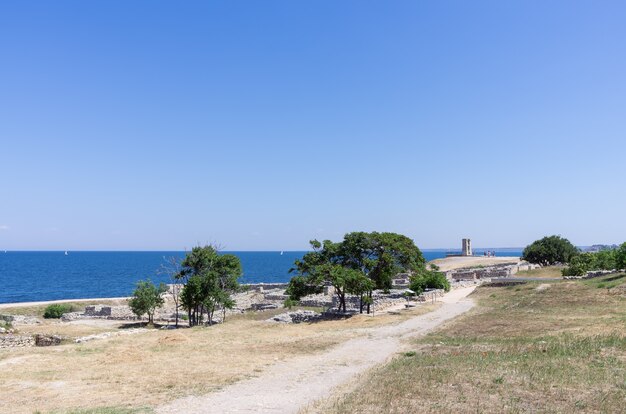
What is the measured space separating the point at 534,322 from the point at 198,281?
82.7 feet

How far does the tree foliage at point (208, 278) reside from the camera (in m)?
41.1

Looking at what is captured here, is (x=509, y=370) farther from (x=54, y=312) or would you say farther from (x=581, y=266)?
(x=54, y=312)

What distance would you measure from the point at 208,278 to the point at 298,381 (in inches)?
951

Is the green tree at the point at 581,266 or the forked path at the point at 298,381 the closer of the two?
the forked path at the point at 298,381

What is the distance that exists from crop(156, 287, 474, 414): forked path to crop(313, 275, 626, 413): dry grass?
3.66ft

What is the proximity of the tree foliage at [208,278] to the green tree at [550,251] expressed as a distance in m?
65.3

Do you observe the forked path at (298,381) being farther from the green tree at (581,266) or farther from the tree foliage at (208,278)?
the green tree at (581,266)

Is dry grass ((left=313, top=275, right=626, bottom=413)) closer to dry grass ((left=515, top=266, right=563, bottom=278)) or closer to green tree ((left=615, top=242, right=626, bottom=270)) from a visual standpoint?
green tree ((left=615, top=242, right=626, bottom=270))

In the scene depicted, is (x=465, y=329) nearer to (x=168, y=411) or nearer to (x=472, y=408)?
(x=472, y=408)

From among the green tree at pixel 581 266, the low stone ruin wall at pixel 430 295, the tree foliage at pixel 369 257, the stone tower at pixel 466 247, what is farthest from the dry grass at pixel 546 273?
the stone tower at pixel 466 247

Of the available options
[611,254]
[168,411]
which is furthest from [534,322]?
[611,254]

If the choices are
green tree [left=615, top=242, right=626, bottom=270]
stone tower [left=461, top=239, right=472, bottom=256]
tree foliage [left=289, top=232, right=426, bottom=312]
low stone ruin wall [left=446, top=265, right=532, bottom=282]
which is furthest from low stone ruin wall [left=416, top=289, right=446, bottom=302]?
stone tower [left=461, top=239, right=472, bottom=256]

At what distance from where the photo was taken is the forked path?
14.7m

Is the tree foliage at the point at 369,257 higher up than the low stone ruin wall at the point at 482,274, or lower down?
higher up
